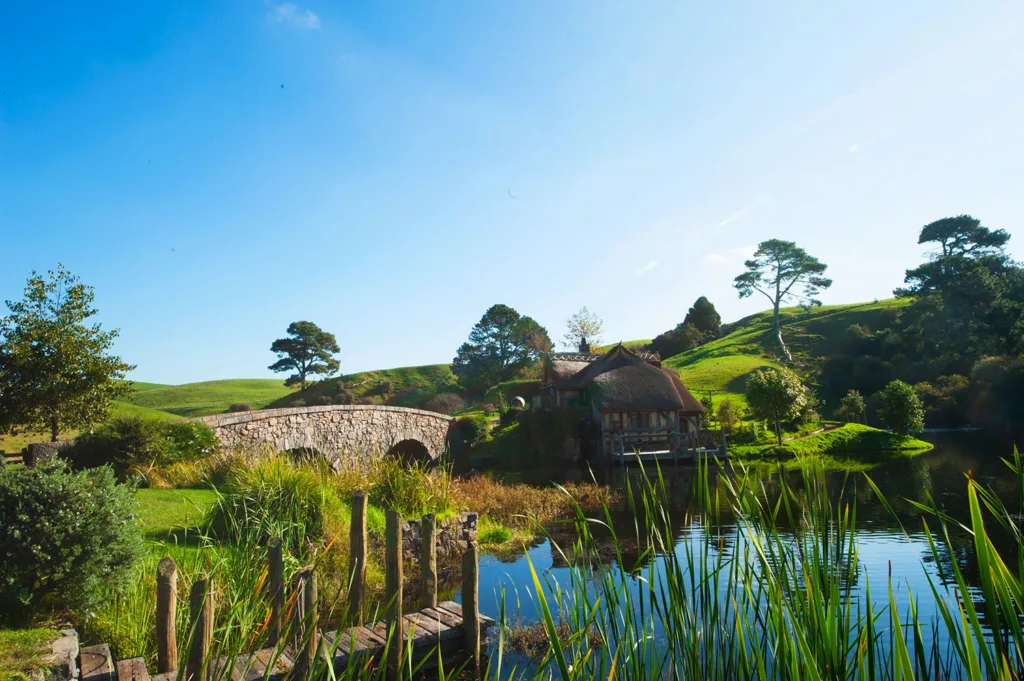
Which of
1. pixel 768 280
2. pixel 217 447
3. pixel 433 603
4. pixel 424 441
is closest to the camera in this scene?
pixel 433 603

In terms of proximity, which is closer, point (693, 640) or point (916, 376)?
point (693, 640)

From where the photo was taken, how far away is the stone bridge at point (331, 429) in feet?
52.6

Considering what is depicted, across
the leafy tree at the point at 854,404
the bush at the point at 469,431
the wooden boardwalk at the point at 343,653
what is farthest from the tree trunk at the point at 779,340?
the wooden boardwalk at the point at 343,653

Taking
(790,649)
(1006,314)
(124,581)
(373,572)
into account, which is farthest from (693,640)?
(1006,314)

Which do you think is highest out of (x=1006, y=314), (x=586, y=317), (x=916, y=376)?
(x=586, y=317)

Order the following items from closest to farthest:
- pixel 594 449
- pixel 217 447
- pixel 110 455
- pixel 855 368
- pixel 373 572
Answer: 1. pixel 373 572
2. pixel 110 455
3. pixel 217 447
4. pixel 594 449
5. pixel 855 368

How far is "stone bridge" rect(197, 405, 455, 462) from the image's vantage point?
16038 mm

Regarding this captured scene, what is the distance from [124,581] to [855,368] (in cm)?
4733

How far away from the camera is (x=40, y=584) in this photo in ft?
18.4

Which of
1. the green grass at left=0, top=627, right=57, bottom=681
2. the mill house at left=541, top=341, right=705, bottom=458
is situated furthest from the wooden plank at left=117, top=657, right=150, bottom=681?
the mill house at left=541, top=341, right=705, bottom=458

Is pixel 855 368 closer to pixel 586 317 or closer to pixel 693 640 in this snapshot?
pixel 586 317

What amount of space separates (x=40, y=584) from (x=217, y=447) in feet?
33.1

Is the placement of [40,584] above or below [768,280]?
below

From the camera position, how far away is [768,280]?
54.7 metres
